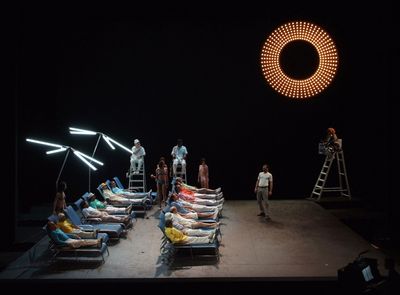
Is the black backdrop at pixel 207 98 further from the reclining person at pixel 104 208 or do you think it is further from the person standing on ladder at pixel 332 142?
the reclining person at pixel 104 208

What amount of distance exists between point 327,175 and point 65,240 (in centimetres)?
844

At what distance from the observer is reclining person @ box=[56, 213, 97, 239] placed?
963cm

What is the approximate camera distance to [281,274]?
866cm

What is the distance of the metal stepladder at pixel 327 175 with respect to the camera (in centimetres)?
1450

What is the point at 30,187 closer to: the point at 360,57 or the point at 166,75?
the point at 166,75

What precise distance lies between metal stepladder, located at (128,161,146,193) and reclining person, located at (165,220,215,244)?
17.0 feet

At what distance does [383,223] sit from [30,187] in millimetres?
9572

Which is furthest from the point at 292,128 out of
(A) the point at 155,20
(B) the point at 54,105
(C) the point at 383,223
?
(B) the point at 54,105

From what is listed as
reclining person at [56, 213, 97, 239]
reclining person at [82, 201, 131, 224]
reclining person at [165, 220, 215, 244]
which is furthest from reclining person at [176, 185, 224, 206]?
reclining person at [56, 213, 97, 239]

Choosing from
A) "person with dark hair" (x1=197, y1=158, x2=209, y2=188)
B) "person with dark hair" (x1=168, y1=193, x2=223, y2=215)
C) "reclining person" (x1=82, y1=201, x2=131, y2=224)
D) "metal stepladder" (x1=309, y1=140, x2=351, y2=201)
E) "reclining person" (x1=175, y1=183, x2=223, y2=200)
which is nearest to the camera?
"reclining person" (x1=82, y1=201, x2=131, y2=224)

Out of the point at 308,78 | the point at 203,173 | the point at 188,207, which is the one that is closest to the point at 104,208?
the point at 188,207

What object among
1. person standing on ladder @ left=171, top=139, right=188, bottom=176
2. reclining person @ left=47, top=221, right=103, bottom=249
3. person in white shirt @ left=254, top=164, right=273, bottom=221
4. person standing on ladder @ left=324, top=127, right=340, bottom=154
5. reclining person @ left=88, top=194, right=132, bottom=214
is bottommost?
reclining person @ left=47, top=221, right=103, bottom=249

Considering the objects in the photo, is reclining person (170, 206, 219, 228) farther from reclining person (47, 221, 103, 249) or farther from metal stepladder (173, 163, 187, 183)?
metal stepladder (173, 163, 187, 183)

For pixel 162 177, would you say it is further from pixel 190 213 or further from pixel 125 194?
pixel 190 213
